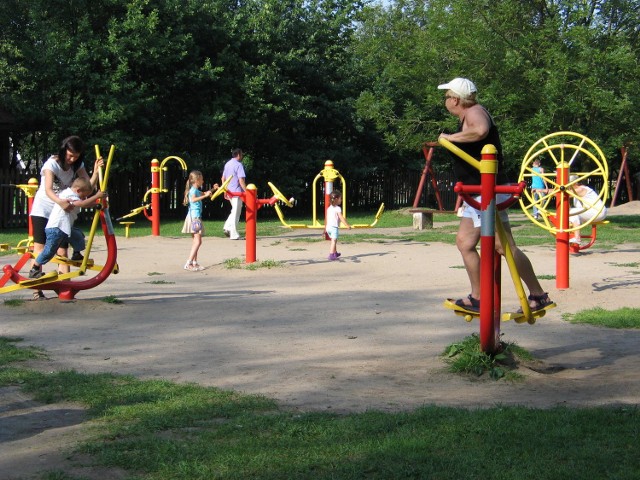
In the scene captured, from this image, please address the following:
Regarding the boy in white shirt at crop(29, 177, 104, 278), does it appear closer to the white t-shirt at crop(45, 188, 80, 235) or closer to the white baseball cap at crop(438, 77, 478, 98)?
the white t-shirt at crop(45, 188, 80, 235)

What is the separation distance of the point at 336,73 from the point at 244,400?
26.4 meters

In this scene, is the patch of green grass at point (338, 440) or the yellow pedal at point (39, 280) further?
the yellow pedal at point (39, 280)

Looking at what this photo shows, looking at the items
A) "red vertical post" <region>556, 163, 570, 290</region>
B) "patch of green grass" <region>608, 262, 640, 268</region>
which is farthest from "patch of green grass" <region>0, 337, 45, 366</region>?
"patch of green grass" <region>608, 262, 640, 268</region>

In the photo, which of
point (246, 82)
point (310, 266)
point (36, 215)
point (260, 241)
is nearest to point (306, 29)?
point (246, 82)

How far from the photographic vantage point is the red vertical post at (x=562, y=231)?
1052cm

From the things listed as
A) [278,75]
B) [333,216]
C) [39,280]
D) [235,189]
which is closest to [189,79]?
[278,75]

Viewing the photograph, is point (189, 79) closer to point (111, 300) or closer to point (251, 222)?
point (251, 222)

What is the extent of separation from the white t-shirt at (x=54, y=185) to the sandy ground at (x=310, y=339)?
901 mm

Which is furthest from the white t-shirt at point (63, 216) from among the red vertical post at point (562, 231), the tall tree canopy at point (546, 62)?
the tall tree canopy at point (546, 62)

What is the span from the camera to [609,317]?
28.4ft

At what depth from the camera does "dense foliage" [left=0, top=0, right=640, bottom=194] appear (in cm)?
2256

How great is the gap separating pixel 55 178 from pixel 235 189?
32.4 feet

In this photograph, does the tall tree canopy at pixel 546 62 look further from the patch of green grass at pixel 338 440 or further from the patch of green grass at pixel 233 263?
the patch of green grass at pixel 338 440

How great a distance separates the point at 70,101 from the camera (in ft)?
82.1
